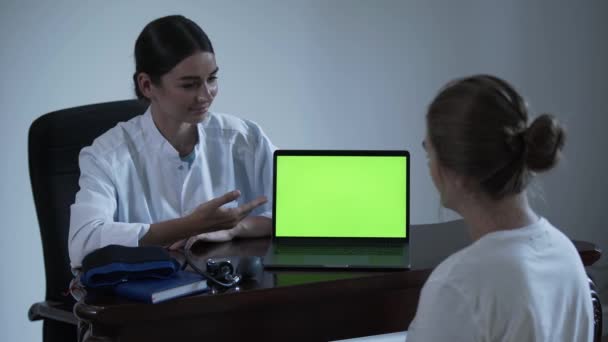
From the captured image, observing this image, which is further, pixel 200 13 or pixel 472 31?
pixel 472 31

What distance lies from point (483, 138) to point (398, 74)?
2474 mm

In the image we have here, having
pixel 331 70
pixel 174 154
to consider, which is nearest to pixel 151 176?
pixel 174 154

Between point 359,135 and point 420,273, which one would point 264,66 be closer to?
point 359,135

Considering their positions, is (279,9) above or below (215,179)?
above

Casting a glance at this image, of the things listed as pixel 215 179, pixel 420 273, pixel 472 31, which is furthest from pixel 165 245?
pixel 472 31

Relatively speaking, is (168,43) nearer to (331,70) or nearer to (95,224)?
(95,224)

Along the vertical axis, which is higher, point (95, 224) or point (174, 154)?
point (174, 154)

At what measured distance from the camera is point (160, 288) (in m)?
1.73

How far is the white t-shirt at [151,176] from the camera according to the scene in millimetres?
2205

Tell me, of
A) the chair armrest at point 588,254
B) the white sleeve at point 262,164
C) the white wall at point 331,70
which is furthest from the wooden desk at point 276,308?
the white wall at point 331,70

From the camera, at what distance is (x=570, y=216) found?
4.14 m

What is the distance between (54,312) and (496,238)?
1224mm

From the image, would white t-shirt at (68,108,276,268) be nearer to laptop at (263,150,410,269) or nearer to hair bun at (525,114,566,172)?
laptop at (263,150,410,269)

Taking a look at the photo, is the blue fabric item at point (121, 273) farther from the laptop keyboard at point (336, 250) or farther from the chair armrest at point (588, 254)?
the chair armrest at point (588, 254)
